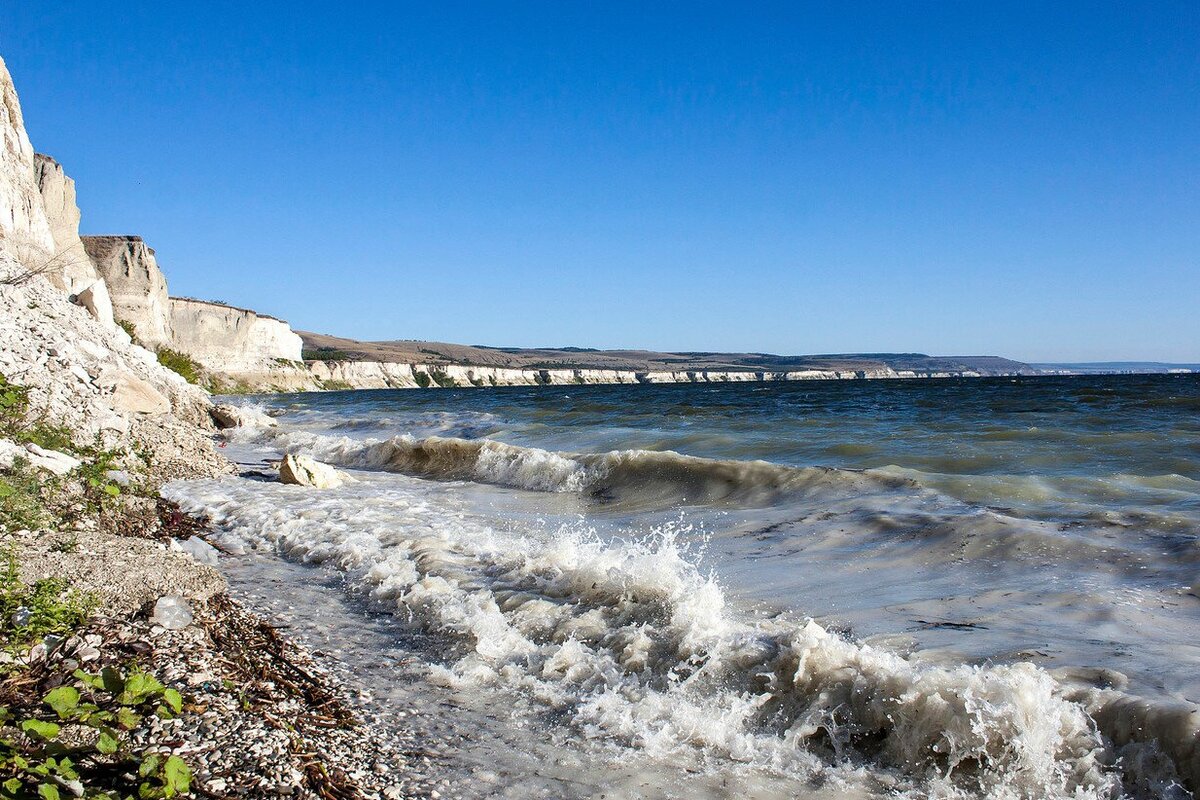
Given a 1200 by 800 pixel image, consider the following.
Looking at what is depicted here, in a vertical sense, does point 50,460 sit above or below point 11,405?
below

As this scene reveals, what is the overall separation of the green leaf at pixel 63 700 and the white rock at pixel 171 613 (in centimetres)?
126

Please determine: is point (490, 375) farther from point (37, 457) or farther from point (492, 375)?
point (37, 457)

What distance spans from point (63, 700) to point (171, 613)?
4.75 ft

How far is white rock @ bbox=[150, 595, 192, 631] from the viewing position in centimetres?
396

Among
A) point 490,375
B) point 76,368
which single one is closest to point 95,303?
point 76,368

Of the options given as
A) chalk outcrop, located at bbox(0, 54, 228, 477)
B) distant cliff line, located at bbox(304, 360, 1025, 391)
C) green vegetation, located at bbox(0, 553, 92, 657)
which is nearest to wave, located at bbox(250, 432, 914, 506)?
chalk outcrop, located at bbox(0, 54, 228, 477)

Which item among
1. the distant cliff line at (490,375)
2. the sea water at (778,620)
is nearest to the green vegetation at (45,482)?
the sea water at (778,620)

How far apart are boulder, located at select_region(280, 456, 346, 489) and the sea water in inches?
11.3

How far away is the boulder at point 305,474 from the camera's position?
1111 cm

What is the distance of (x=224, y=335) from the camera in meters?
75.6

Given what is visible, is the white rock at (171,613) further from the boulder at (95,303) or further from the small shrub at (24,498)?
the boulder at (95,303)

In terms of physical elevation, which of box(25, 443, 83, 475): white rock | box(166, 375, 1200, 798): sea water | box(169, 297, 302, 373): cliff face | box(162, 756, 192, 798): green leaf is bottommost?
box(166, 375, 1200, 798): sea water

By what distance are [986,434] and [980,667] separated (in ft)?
45.2

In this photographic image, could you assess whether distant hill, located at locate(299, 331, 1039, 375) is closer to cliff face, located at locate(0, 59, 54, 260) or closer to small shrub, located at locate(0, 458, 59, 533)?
cliff face, located at locate(0, 59, 54, 260)
